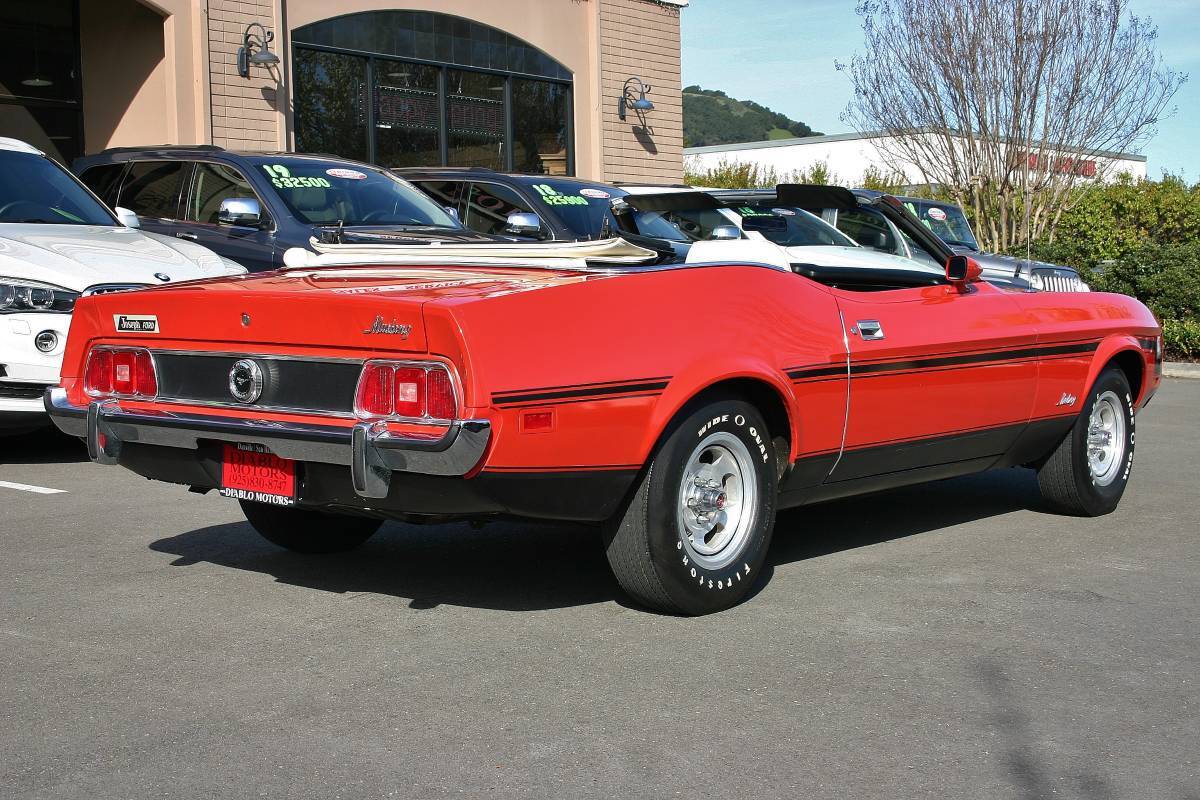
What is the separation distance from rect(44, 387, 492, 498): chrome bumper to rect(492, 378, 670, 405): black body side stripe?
0.12m

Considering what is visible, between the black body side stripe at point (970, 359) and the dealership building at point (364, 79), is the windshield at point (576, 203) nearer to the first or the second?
the black body side stripe at point (970, 359)

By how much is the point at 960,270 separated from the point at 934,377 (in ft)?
2.04

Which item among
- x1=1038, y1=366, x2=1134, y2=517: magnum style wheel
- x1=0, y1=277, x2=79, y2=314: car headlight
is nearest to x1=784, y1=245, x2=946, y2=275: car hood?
x1=1038, y1=366, x2=1134, y2=517: magnum style wheel

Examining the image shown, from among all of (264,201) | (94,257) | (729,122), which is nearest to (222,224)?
(264,201)

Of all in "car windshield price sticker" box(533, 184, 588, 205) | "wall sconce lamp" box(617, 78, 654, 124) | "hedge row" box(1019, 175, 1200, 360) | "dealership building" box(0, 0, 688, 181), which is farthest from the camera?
"wall sconce lamp" box(617, 78, 654, 124)

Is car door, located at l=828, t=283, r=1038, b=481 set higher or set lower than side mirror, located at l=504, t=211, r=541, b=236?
lower

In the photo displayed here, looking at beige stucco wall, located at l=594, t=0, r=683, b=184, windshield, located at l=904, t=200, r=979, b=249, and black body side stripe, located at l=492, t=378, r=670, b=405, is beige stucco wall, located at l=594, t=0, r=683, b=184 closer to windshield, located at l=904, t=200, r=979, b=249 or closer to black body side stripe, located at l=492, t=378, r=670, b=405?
windshield, located at l=904, t=200, r=979, b=249

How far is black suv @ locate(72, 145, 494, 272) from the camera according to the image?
32.1 feet

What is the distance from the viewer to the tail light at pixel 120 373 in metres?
5.03

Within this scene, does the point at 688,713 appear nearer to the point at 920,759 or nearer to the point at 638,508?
the point at 920,759

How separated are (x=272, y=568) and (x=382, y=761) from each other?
2253mm

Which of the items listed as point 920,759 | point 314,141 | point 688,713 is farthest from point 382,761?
point 314,141

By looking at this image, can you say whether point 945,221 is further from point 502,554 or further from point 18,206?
point 502,554

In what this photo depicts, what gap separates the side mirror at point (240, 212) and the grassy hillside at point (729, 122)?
86.6 m
